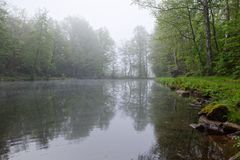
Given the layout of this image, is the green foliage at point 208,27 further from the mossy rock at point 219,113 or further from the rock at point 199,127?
the rock at point 199,127

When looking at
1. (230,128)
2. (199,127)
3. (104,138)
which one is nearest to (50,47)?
(104,138)

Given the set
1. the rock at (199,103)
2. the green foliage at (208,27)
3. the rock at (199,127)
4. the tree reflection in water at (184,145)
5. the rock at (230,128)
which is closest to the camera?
the tree reflection in water at (184,145)

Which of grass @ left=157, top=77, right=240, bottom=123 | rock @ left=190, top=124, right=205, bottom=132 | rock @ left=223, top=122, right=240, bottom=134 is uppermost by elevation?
grass @ left=157, top=77, right=240, bottom=123

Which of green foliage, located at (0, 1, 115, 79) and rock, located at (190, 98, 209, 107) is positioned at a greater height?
green foliage, located at (0, 1, 115, 79)

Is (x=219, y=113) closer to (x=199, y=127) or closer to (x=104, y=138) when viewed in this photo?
(x=199, y=127)

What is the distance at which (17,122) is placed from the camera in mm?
6828

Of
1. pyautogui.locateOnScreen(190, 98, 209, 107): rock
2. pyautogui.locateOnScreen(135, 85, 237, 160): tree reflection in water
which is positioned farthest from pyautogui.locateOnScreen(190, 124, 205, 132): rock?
pyautogui.locateOnScreen(190, 98, 209, 107): rock

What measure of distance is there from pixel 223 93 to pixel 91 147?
5922 mm

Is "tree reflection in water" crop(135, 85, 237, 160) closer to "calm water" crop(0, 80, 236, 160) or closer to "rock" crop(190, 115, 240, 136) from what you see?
"calm water" crop(0, 80, 236, 160)

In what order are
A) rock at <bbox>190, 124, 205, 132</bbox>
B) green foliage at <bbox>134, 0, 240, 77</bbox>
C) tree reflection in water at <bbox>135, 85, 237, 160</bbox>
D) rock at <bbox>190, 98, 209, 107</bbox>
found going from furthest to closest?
green foliage at <bbox>134, 0, 240, 77</bbox>
rock at <bbox>190, 98, 209, 107</bbox>
rock at <bbox>190, 124, 205, 132</bbox>
tree reflection in water at <bbox>135, 85, 237, 160</bbox>

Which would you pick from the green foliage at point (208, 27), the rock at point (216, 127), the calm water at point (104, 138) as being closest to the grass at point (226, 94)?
the rock at point (216, 127)

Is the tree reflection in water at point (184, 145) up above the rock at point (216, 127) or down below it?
below

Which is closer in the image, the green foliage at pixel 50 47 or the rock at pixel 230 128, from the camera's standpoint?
the rock at pixel 230 128

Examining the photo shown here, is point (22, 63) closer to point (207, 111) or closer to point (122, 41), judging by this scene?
point (122, 41)
